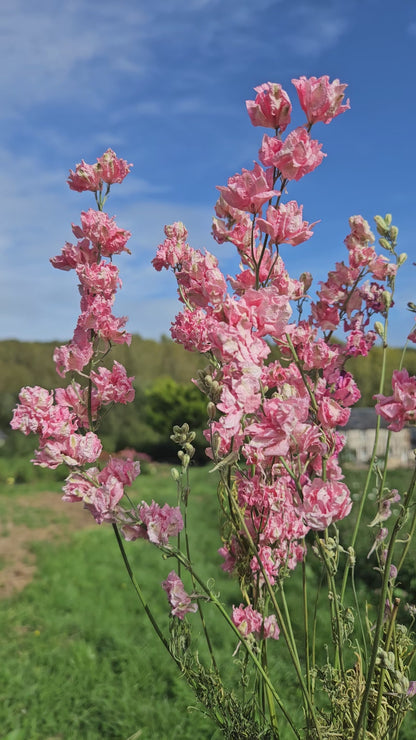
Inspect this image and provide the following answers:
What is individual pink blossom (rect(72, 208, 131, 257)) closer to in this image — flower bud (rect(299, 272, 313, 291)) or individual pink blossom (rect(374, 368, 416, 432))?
flower bud (rect(299, 272, 313, 291))

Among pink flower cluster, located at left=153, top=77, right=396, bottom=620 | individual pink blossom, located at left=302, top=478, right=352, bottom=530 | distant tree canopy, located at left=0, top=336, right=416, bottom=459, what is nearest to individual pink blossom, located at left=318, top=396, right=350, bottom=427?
pink flower cluster, located at left=153, top=77, right=396, bottom=620

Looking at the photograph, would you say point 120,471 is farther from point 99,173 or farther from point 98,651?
point 98,651

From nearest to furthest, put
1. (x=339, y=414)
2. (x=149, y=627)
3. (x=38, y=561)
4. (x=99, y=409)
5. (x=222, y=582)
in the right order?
(x=339, y=414) → (x=99, y=409) → (x=149, y=627) → (x=222, y=582) → (x=38, y=561)

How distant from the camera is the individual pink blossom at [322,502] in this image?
922mm

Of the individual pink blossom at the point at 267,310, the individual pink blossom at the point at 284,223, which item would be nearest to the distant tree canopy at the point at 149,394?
the individual pink blossom at the point at 284,223

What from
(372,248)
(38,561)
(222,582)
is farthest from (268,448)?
(38,561)

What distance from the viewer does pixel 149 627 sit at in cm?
356

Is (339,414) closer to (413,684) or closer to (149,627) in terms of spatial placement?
(413,684)

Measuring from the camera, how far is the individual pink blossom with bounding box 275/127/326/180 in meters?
0.94

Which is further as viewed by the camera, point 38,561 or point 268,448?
point 38,561

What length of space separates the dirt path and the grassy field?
0.34 feet

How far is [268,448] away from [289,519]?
1.45ft

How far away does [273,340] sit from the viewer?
121 centimetres

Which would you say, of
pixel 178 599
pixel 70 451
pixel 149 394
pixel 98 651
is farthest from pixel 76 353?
pixel 149 394
